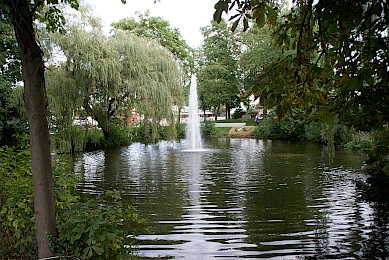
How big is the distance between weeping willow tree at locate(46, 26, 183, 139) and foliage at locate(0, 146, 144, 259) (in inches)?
513

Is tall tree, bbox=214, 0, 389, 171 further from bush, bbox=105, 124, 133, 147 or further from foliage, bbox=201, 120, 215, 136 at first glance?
foliage, bbox=201, 120, 215, 136

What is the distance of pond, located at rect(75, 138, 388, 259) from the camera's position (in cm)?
479

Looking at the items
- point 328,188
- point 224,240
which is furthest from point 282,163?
point 224,240

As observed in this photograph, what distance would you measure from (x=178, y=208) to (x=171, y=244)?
6.83 ft

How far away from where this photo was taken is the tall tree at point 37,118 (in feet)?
8.72

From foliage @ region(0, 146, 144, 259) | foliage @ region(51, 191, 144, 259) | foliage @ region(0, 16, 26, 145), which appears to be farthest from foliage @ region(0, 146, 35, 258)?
foliage @ region(0, 16, 26, 145)

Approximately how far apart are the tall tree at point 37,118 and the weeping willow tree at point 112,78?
46.3ft

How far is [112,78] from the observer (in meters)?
17.6

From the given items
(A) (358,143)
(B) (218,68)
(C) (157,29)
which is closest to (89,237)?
(A) (358,143)

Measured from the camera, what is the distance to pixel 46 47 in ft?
52.5

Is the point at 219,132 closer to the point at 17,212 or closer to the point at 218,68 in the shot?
the point at 218,68

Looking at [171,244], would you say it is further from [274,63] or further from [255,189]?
[255,189]

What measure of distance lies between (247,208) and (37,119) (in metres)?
4.95

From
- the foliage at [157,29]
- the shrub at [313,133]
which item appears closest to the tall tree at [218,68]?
the foliage at [157,29]
